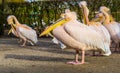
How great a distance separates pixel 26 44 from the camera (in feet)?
50.2

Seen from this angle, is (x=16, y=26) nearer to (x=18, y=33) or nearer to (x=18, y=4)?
(x=18, y=33)

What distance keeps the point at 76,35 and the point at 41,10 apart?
12.0 meters

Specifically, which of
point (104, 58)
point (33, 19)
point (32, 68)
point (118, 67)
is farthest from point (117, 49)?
point (33, 19)

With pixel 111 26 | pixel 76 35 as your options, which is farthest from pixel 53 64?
pixel 111 26

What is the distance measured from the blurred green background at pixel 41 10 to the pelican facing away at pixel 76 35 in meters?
10.7

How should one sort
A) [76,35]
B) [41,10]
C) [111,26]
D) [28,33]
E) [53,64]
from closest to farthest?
[76,35] < [53,64] < [111,26] < [28,33] < [41,10]

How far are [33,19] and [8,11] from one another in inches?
58.8

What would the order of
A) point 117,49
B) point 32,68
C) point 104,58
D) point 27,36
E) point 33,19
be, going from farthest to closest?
point 33,19
point 27,36
point 117,49
point 104,58
point 32,68

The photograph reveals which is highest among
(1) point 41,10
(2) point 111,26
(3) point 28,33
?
(2) point 111,26

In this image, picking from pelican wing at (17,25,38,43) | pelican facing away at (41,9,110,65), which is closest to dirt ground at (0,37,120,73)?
pelican facing away at (41,9,110,65)

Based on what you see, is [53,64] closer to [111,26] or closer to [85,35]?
[85,35]

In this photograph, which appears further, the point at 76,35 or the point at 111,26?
the point at 111,26

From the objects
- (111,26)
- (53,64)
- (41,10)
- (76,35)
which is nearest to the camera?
(76,35)

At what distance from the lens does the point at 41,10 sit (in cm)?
2059
